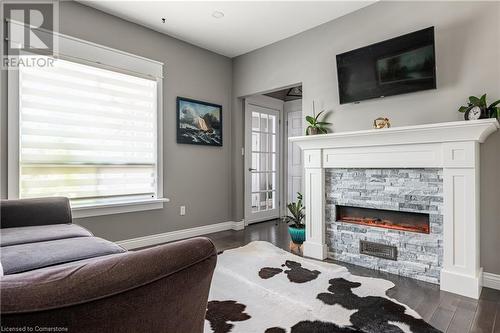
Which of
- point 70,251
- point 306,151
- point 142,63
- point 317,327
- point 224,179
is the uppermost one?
point 142,63

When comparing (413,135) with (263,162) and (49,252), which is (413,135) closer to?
(49,252)

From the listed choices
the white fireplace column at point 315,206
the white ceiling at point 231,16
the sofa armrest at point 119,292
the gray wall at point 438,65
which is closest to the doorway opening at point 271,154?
the gray wall at point 438,65

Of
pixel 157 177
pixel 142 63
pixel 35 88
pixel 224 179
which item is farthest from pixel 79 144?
pixel 224 179

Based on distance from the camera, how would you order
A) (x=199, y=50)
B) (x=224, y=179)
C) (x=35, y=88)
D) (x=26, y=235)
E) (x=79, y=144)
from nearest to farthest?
(x=26, y=235) < (x=35, y=88) < (x=79, y=144) < (x=199, y=50) < (x=224, y=179)

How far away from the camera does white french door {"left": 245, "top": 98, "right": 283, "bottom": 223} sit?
187 inches

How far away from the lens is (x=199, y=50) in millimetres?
4094

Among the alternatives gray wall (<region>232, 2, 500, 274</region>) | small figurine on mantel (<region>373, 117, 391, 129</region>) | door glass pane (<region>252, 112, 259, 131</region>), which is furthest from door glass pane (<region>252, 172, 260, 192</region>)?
small figurine on mantel (<region>373, 117, 391, 129</region>)

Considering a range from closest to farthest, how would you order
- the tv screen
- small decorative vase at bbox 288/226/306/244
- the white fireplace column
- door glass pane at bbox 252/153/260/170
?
the tv screen, the white fireplace column, small decorative vase at bbox 288/226/306/244, door glass pane at bbox 252/153/260/170

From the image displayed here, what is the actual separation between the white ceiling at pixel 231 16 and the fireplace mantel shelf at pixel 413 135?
1.40 meters

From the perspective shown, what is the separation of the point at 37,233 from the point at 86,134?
4.52ft

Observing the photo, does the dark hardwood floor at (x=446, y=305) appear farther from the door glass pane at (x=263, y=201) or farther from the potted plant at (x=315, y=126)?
the door glass pane at (x=263, y=201)

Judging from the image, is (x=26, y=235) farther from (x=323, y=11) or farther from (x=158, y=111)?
(x=323, y=11)

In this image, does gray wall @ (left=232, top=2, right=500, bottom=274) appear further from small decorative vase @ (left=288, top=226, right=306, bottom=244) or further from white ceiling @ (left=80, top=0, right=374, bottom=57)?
small decorative vase @ (left=288, top=226, right=306, bottom=244)

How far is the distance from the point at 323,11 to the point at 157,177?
2.74 metres
